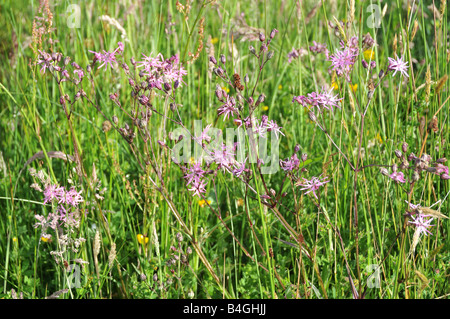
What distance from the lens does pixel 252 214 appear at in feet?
7.17

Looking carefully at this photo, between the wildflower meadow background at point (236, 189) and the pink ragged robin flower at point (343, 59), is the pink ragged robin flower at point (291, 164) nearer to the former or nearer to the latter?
the wildflower meadow background at point (236, 189)

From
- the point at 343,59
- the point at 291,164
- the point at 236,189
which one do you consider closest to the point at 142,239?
the point at 236,189

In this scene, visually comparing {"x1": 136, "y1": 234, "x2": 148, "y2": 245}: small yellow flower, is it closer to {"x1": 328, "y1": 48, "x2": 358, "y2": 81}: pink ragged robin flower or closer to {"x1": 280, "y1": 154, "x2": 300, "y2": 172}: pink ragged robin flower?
{"x1": 280, "y1": 154, "x2": 300, "y2": 172}: pink ragged robin flower

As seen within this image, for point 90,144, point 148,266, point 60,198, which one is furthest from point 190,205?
point 90,144

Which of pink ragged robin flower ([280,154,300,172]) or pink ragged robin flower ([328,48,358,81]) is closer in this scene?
pink ragged robin flower ([280,154,300,172])

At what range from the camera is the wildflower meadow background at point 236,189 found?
160 cm

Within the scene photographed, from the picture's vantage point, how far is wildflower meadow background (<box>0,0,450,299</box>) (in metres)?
1.60

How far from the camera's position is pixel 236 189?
2.26 m

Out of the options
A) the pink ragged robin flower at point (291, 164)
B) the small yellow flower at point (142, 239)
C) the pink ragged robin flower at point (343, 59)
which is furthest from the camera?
the small yellow flower at point (142, 239)

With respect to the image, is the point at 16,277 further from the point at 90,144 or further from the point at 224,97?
the point at 224,97

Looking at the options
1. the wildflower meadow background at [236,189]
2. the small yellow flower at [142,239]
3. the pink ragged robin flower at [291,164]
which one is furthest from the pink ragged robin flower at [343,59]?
the small yellow flower at [142,239]

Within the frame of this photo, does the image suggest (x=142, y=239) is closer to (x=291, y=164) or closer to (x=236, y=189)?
(x=236, y=189)

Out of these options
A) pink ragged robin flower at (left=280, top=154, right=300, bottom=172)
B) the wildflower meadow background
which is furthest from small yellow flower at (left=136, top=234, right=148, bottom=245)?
pink ragged robin flower at (left=280, top=154, right=300, bottom=172)
